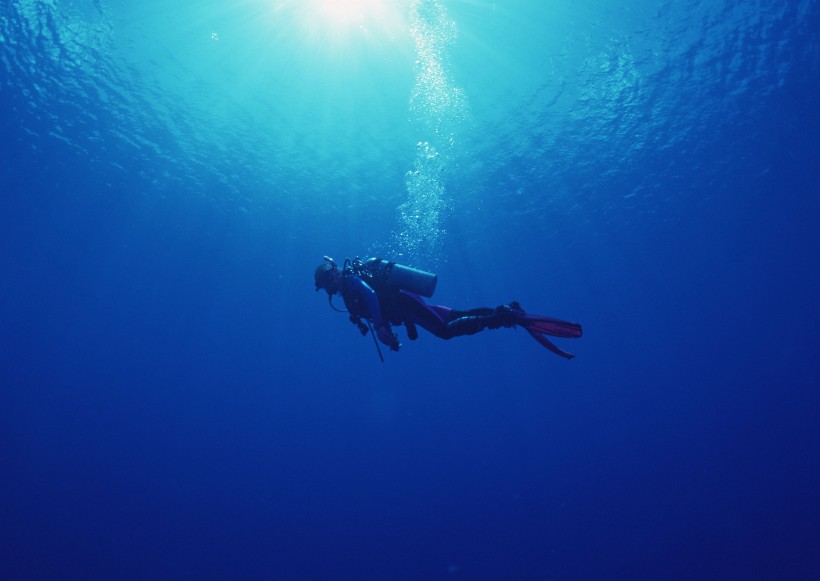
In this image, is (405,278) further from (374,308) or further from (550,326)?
(550,326)

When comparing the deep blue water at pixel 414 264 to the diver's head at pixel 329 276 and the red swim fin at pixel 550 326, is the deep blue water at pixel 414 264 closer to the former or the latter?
the diver's head at pixel 329 276

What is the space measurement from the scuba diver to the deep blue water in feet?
28.0

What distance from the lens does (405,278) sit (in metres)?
4.53

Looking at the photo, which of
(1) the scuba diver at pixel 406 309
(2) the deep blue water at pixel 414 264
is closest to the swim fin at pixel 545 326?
(1) the scuba diver at pixel 406 309

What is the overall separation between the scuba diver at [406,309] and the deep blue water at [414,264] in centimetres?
853

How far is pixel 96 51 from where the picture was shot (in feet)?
37.6

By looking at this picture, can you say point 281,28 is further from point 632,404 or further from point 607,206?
point 632,404

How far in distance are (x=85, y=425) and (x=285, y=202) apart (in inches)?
1489

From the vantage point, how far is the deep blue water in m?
12.1

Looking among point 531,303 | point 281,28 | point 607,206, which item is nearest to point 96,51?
point 281,28

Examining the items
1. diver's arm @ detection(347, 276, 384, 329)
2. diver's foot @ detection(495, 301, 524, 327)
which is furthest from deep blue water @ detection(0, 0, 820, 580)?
diver's foot @ detection(495, 301, 524, 327)

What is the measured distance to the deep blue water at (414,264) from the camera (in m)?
12.1

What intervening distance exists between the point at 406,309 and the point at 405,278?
39 centimetres

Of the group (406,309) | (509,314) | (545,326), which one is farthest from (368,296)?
(545,326)
